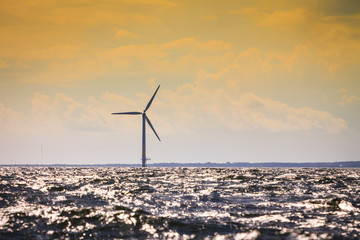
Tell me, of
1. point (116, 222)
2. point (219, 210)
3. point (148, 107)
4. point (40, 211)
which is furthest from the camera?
point (148, 107)

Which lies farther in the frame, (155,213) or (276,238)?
(155,213)

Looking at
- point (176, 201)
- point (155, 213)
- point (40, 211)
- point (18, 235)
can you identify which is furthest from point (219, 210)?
point (18, 235)

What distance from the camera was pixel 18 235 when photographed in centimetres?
1711

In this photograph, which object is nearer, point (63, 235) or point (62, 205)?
point (63, 235)

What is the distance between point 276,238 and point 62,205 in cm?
1447

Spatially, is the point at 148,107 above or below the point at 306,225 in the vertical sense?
above

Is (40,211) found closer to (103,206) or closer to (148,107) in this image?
(103,206)

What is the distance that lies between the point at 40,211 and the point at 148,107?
151m

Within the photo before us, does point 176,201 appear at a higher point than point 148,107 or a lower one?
lower

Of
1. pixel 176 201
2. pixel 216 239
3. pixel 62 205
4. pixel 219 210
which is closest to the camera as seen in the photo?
pixel 216 239

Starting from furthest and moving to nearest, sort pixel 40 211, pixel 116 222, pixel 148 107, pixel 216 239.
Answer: pixel 148 107 → pixel 40 211 → pixel 116 222 → pixel 216 239

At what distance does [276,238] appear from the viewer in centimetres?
1655

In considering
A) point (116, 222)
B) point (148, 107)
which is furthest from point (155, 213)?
point (148, 107)

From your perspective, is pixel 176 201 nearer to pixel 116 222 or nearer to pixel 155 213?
pixel 155 213
